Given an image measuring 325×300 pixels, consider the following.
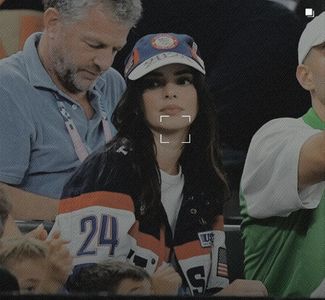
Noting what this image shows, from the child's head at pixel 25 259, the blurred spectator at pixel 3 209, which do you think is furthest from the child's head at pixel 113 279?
the blurred spectator at pixel 3 209

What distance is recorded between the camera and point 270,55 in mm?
3902

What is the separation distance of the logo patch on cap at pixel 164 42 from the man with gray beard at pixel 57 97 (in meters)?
0.13

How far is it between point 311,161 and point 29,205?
121cm

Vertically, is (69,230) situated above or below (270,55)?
below

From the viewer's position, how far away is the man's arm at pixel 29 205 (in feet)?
12.2

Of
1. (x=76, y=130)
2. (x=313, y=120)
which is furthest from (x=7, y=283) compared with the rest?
(x=313, y=120)

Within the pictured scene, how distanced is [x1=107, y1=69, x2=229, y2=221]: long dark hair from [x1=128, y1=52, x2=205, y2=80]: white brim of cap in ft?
0.09

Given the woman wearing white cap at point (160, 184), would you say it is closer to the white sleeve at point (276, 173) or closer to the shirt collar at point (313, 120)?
the white sleeve at point (276, 173)

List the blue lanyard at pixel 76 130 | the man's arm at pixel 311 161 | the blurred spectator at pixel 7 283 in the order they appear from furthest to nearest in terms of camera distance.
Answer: the blue lanyard at pixel 76 130 < the man's arm at pixel 311 161 < the blurred spectator at pixel 7 283

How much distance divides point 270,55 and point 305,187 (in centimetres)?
63

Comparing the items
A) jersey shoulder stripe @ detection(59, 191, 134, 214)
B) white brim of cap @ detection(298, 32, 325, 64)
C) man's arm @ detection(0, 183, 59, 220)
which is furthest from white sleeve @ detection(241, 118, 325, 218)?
man's arm @ detection(0, 183, 59, 220)

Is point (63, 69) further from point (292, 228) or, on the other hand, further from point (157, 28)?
point (292, 228)

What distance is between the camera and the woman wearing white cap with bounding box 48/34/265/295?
12.2ft

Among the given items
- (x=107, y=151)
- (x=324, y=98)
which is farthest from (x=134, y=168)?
(x=324, y=98)
